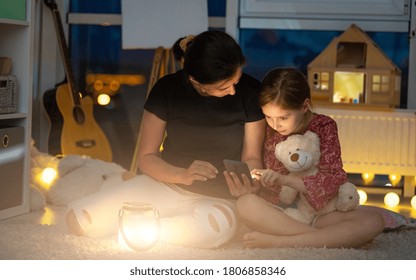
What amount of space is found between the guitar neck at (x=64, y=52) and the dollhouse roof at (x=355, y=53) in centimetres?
100

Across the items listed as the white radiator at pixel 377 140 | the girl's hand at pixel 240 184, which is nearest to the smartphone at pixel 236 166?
the girl's hand at pixel 240 184

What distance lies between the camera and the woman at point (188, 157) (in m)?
2.01

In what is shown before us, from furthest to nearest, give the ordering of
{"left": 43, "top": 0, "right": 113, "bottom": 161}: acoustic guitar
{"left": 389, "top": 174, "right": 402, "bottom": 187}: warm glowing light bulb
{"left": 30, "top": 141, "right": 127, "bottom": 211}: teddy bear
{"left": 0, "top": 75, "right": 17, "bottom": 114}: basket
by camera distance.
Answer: {"left": 43, "top": 0, "right": 113, "bottom": 161}: acoustic guitar < {"left": 389, "top": 174, "right": 402, "bottom": 187}: warm glowing light bulb < {"left": 30, "top": 141, "right": 127, "bottom": 211}: teddy bear < {"left": 0, "top": 75, "right": 17, "bottom": 114}: basket

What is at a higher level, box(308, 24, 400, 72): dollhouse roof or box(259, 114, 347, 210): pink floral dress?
box(308, 24, 400, 72): dollhouse roof

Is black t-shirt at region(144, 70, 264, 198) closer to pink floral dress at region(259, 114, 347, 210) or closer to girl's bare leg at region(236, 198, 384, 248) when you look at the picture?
pink floral dress at region(259, 114, 347, 210)

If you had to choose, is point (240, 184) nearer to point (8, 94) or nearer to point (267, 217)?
point (267, 217)

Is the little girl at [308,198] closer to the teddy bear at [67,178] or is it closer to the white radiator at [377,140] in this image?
the teddy bear at [67,178]

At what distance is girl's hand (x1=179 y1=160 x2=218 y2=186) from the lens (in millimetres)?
1889

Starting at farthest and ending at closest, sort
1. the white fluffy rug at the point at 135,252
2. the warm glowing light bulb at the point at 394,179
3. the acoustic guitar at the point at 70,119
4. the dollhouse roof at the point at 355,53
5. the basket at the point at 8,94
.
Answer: the acoustic guitar at the point at 70,119 < the warm glowing light bulb at the point at 394,179 < the dollhouse roof at the point at 355,53 < the basket at the point at 8,94 < the white fluffy rug at the point at 135,252

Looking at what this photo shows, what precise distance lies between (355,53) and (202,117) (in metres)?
A: 1.36

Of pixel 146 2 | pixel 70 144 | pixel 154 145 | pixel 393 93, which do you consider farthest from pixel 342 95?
pixel 154 145

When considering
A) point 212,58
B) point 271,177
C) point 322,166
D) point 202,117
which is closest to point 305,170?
point 322,166

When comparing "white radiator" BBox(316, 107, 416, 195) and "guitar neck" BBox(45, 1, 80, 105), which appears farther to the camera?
"guitar neck" BBox(45, 1, 80, 105)

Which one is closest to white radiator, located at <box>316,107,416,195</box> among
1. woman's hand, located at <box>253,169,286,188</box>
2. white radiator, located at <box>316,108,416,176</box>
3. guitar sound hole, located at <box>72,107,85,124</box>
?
white radiator, located at <box>316,108,416,176</box>
